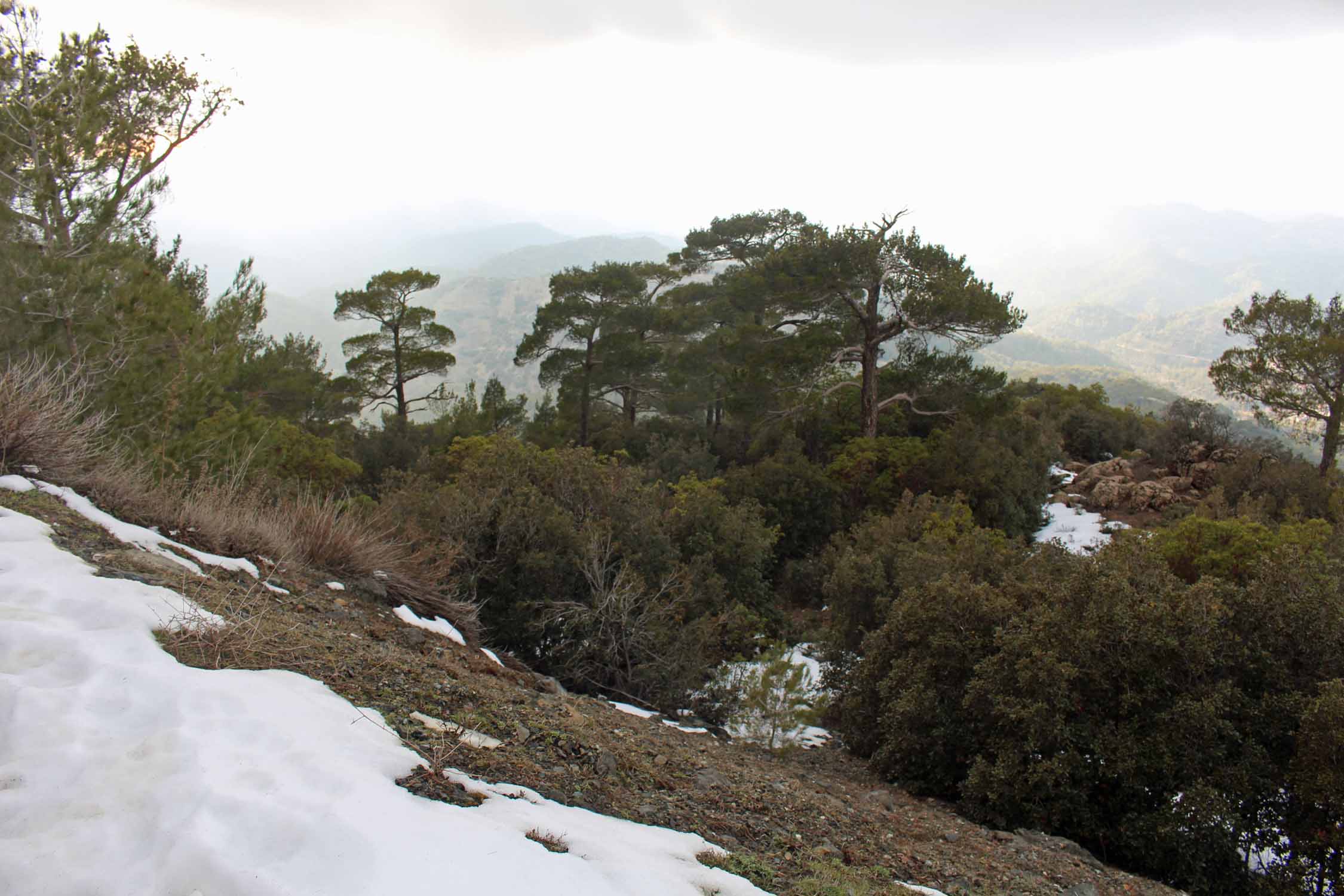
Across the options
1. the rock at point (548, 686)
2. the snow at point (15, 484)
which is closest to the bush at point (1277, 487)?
the rock at point (548, 686)

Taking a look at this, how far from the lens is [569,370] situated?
91.6 feet

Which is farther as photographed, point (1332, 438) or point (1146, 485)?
point (1332, 438)

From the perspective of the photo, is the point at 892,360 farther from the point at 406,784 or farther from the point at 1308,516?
the point at 406,784

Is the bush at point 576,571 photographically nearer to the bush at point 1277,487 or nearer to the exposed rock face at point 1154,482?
the exposed rock face at point 1154,482

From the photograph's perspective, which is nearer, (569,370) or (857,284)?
(857,284)

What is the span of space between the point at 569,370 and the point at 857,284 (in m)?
11.8

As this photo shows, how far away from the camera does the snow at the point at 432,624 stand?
6.08 m

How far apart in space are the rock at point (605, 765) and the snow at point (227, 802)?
19.1 inches

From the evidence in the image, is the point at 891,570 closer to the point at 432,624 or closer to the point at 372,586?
the point at 432,624

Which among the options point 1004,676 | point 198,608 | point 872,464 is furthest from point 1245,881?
point 872,464

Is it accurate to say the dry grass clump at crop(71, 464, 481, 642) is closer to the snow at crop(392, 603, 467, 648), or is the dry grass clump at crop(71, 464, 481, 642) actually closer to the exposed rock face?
the snow at crop(392, 603, 467, 648)

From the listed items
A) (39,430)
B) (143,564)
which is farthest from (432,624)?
(39,430)

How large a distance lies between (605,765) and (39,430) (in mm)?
5121

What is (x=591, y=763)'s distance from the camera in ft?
12.2
